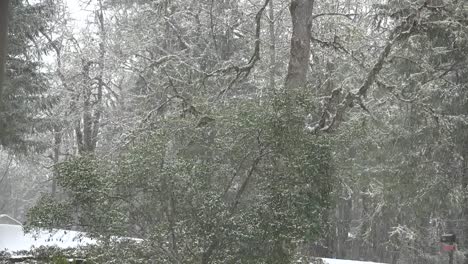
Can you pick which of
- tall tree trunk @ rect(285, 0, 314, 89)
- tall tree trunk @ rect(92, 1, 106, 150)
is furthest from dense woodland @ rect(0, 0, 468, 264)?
tall tree trunk @ rect(92, 1, 106, 150)

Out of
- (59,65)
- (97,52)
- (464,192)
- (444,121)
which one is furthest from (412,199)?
(59,65)

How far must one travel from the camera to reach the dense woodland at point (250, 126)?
19.9 feet

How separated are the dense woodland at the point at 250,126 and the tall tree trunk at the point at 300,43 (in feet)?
0.10

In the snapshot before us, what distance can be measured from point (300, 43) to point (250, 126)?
3476 mm

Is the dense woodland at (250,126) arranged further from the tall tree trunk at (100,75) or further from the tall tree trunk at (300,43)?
the tall tree trunk at (100,75)

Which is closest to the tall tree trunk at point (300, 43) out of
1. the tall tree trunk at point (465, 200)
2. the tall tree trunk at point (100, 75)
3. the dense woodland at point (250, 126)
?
the dense woodland at point (250, 126)

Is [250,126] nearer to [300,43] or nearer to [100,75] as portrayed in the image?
[300,43]

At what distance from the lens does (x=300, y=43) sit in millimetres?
9188

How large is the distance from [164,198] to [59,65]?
569 inches

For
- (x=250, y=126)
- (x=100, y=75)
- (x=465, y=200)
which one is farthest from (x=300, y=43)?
(x=100, y=75)

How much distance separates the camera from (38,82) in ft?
44.7

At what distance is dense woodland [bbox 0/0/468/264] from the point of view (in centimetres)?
606

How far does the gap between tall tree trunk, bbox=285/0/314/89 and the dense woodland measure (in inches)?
1.2

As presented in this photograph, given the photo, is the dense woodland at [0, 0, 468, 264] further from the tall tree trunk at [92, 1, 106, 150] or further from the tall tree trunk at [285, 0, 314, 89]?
the tall tree trunk at [92, 1, 106, 150]
